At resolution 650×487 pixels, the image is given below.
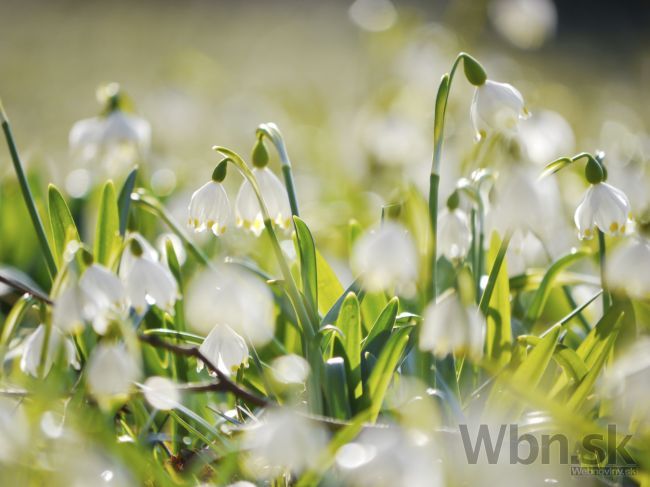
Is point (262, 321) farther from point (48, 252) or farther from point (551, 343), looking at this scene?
point (551, 343)

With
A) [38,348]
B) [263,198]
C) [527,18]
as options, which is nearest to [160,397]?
[38,348]

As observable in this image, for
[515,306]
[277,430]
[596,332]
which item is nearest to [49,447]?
[277,430]

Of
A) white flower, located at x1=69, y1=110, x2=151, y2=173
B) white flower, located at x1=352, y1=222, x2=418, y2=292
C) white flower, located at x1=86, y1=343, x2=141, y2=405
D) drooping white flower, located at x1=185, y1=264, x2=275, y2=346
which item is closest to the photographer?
white flower, located at x1=86, y1=343, x2=141, y2=405

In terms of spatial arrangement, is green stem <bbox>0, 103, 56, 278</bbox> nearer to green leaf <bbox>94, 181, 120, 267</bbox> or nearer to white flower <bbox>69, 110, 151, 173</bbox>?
green leaf <bbox>94, 181, 120, 267</bbox>

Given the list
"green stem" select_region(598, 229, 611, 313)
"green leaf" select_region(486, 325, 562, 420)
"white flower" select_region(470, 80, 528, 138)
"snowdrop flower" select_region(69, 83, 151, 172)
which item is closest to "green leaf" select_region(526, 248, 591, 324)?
"green stem" select_region(598, 229, 611, 313)

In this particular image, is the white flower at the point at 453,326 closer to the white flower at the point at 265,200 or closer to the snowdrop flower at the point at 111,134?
the white flower at the point at 265,200

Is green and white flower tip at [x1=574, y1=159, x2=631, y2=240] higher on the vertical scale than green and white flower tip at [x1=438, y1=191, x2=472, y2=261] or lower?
higher

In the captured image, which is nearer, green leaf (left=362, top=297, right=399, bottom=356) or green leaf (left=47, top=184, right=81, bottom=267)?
green leaf (left=362, top=297, right=399, bottom=356)
